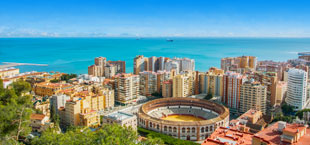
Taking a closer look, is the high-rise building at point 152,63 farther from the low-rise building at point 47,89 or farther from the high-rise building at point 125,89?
the low-rise building at point 47,89

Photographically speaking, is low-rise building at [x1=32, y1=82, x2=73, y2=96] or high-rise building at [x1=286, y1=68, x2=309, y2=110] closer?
high-rise building at [x1=286, y1=68, x2=309, y2=110]

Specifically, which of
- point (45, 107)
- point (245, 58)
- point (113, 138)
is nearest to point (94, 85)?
point (45, 107)

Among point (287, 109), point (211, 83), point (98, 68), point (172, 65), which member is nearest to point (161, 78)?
point (211, 83)

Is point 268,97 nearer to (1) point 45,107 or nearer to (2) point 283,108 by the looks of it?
(2) point 283,108

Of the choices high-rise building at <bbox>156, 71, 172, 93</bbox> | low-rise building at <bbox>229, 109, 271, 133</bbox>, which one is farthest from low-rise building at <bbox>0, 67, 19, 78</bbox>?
low-rise building at <bbox>229, 109, 271, 133</bbox>

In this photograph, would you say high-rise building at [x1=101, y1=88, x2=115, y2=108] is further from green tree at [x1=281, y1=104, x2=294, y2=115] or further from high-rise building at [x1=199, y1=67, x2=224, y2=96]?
green tree at [x1=281, y1=104, x2=294, y2=115]

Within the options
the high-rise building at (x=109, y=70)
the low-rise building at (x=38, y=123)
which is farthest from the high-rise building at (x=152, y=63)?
the low-rise building at (x=38, y=123)

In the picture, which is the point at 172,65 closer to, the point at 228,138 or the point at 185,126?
the point at 185,126
